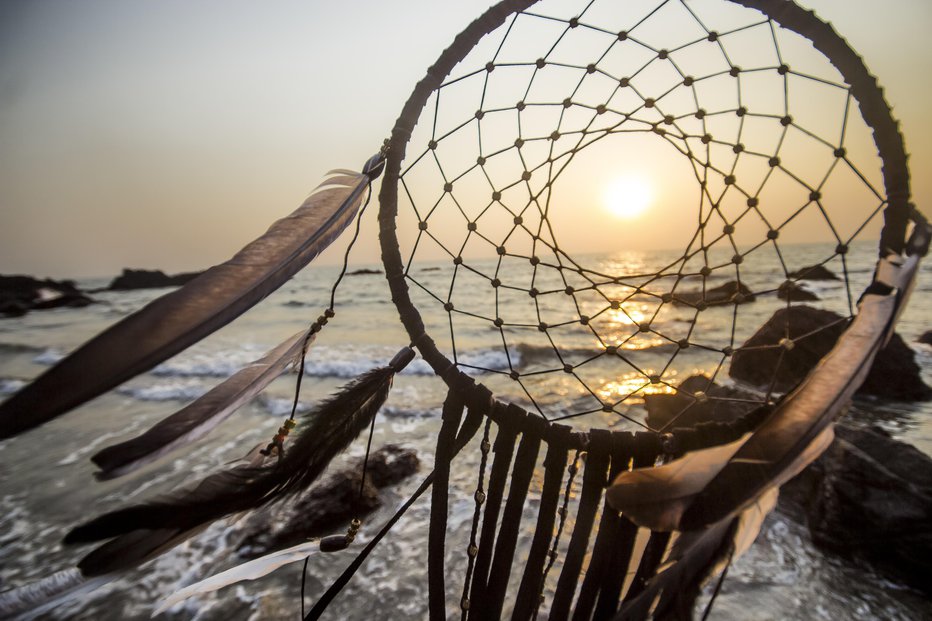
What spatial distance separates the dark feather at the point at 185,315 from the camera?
0.73 meters

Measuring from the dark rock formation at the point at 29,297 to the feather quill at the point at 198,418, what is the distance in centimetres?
2330

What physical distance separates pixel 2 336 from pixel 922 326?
2544 cm

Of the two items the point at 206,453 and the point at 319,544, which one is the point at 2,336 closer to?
the point at 206,453

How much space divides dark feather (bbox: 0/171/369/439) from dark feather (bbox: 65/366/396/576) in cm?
29

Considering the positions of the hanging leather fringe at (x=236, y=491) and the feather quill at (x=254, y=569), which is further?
the feather quill at (x=254, y=569)

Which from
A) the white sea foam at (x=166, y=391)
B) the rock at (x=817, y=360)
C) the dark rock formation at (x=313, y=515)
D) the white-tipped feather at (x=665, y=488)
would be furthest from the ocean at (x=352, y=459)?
the white-tipped feather at (x=665, y=488)

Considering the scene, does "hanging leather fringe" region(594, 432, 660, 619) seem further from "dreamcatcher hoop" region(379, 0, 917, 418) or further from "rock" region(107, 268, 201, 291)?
"rock" region(107, 268, 201, 291)

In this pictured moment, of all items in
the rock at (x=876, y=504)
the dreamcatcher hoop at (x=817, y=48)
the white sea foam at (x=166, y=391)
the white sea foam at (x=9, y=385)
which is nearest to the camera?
the dreamcatcher hoop at (x=817, y=48)

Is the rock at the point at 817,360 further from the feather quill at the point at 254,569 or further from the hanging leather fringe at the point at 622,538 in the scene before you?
the feather quill at the point at 254,569

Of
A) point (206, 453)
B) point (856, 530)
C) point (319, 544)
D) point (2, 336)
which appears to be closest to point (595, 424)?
point (856, 530)

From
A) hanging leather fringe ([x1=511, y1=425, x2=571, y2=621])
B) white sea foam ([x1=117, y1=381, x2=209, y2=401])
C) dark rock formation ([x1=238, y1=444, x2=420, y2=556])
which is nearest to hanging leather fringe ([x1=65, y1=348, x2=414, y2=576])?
hanging leather fringe ([x1=511, y1=425, x2=571, y2=621])

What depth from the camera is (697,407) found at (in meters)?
3.83

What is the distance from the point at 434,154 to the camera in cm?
181

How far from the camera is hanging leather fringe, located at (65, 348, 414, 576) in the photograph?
38.4 inches
